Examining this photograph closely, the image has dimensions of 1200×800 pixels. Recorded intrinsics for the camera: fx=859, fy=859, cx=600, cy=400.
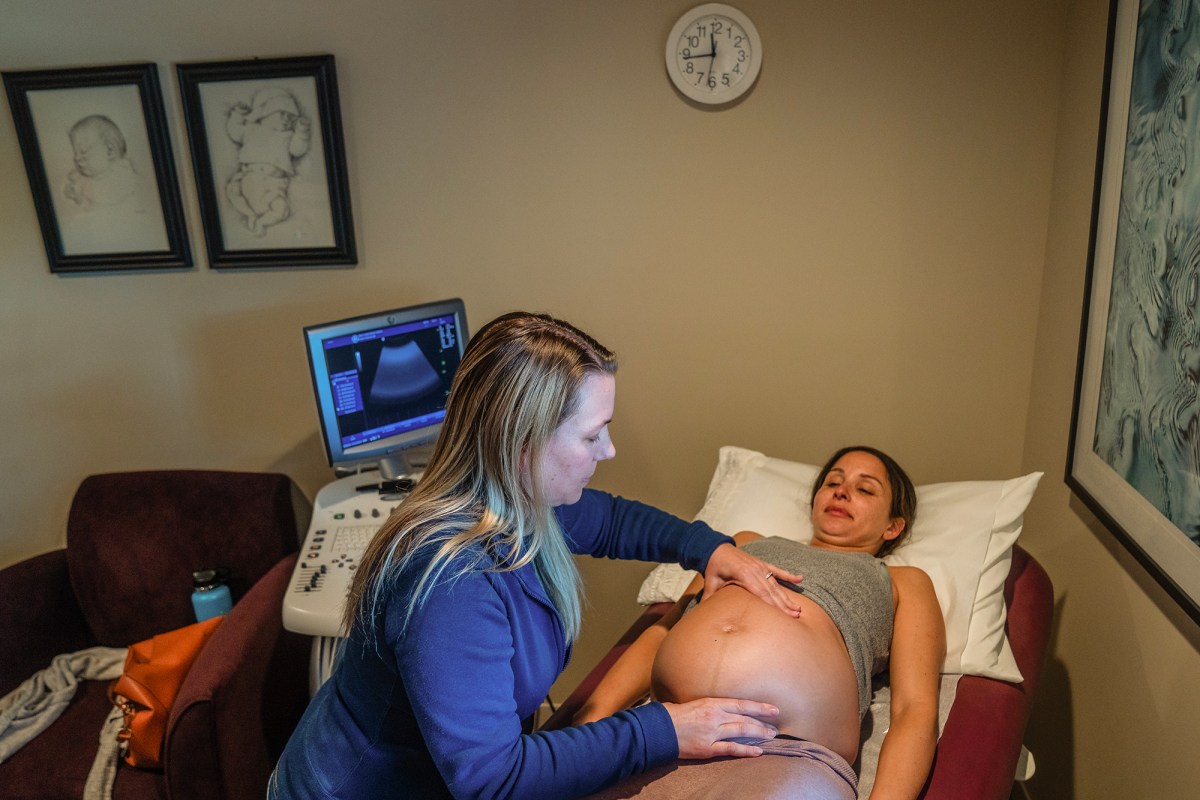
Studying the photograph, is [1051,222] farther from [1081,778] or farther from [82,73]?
[82,73]

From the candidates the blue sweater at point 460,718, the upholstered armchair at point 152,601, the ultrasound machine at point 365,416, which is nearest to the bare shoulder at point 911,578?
the blue sweater at point 460,718

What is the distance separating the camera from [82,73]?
2217 mm

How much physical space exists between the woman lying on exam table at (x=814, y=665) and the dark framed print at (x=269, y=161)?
4.51 ft

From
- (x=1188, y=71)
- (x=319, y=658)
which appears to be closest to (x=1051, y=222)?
(x=1188, y=71)

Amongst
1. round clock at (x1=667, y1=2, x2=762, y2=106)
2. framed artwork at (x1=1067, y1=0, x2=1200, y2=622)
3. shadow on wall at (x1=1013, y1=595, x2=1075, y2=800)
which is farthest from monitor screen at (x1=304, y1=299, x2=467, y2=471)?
shadow on wall at (x1=1013, y1=595, x2=1075, y2=800)

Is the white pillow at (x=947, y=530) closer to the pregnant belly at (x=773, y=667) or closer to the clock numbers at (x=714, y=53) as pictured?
the pregnant belly at (x=773, y=667)

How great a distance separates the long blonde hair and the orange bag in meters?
0.92

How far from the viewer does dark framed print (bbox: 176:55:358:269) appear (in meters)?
2.20

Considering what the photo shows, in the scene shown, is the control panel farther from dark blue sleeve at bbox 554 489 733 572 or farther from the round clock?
the round clock

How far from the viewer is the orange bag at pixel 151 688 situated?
5.92 ft

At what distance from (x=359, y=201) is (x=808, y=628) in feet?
5.18

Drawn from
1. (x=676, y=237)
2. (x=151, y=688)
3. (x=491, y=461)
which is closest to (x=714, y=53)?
(x=676, y=237)

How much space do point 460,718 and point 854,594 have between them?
0.84 meters

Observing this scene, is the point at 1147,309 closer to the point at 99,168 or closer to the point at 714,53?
the point at 714,53
